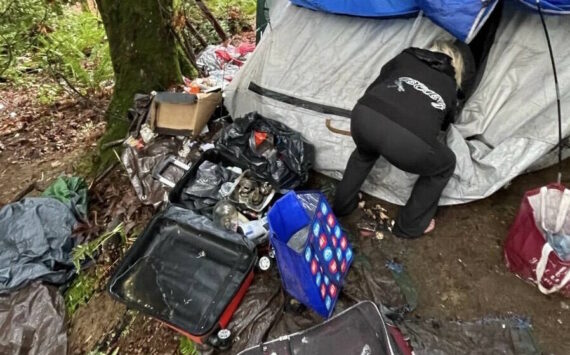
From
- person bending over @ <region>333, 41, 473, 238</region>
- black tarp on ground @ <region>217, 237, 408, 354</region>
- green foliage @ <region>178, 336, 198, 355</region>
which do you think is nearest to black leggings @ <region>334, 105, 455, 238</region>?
person bending over @ <region>333, 41, 473, 238</region>

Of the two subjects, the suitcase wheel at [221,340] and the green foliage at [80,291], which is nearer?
the suitcase wheel at [221,340]

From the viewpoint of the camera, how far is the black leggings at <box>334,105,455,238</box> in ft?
7.36

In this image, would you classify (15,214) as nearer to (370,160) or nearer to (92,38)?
(370,160)

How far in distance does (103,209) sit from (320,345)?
2.20 metres

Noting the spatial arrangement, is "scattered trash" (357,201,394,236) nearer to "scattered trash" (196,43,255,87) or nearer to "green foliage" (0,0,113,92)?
"scattered trash" (196,43,255,87)

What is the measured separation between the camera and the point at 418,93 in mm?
2270

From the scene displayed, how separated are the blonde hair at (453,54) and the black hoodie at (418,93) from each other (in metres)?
0.06

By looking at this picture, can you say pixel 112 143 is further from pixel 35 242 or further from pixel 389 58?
pixel 389 58

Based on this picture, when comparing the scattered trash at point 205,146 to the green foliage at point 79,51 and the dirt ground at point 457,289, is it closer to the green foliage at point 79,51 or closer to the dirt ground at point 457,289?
the dirt ground at point 457,289

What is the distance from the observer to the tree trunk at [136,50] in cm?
349

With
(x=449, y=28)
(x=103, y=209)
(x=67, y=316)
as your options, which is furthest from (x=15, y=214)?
(x=449, y=28)

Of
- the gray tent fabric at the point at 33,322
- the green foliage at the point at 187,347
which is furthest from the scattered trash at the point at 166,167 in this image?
the green foliage at the point at 187,347

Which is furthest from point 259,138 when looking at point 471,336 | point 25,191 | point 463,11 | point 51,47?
point 51,47

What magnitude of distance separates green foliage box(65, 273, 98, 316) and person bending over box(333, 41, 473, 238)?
6.55 ft
